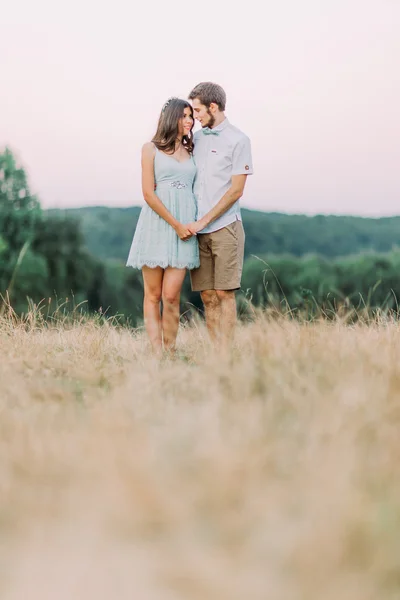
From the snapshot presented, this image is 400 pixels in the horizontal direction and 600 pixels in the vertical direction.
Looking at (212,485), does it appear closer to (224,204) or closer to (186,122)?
(224,204)

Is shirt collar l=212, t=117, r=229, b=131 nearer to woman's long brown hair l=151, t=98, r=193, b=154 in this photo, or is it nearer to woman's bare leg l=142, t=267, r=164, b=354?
woman's long brown hair l=151, t=98, r=193, b=154

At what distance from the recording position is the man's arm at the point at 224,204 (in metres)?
5.83

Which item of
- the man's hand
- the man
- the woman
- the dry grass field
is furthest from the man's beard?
the dry grass field

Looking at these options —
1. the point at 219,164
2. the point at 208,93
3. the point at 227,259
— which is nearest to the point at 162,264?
the point at 227,259

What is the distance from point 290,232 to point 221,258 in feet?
200

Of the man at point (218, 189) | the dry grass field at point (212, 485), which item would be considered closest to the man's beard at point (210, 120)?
the man at point (218, 189)

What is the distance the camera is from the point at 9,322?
673cm

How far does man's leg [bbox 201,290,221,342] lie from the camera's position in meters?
6.25

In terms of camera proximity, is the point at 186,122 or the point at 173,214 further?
the point at 173,214

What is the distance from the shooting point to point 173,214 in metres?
5.97

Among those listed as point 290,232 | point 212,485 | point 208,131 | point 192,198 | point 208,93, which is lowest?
point 290,232

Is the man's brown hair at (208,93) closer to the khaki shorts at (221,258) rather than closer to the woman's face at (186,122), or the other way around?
the woman's face at (186,122)

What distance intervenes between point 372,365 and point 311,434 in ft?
3.90

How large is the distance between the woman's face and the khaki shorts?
816mm
